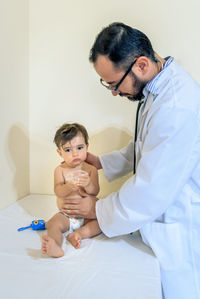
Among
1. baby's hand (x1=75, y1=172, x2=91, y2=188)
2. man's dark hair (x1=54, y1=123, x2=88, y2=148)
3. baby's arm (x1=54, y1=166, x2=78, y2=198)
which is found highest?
man's dark hair (x1=54, y1=123, x2=88, y2=148)

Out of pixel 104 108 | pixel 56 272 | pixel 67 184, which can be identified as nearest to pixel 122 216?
pixel 56 272

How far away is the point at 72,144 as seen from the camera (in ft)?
4.01

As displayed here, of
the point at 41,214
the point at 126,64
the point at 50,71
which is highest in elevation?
the point at 126,64

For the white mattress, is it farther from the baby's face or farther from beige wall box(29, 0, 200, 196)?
beige wall box(29, 0, 200, 196)

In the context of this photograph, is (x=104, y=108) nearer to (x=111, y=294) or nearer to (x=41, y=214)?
(x=41, y=214)

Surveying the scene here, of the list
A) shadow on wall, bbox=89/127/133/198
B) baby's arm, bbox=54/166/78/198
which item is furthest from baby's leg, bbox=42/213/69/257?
shadow on wall, bbox=89/127/133/198

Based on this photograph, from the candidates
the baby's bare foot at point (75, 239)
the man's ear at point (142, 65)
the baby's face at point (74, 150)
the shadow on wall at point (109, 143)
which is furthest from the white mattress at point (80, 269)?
the man's ear at point (142, 65)

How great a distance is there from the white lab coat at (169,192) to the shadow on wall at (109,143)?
60 cm

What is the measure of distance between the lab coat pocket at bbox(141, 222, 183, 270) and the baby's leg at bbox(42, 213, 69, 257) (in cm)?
33

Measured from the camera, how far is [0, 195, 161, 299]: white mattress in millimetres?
692

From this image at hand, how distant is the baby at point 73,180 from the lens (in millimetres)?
1062

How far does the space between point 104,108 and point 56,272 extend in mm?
1036

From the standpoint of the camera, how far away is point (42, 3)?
5.24 ft

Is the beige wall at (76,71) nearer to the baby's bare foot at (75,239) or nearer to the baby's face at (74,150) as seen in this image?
the baby's face at (74,150)
